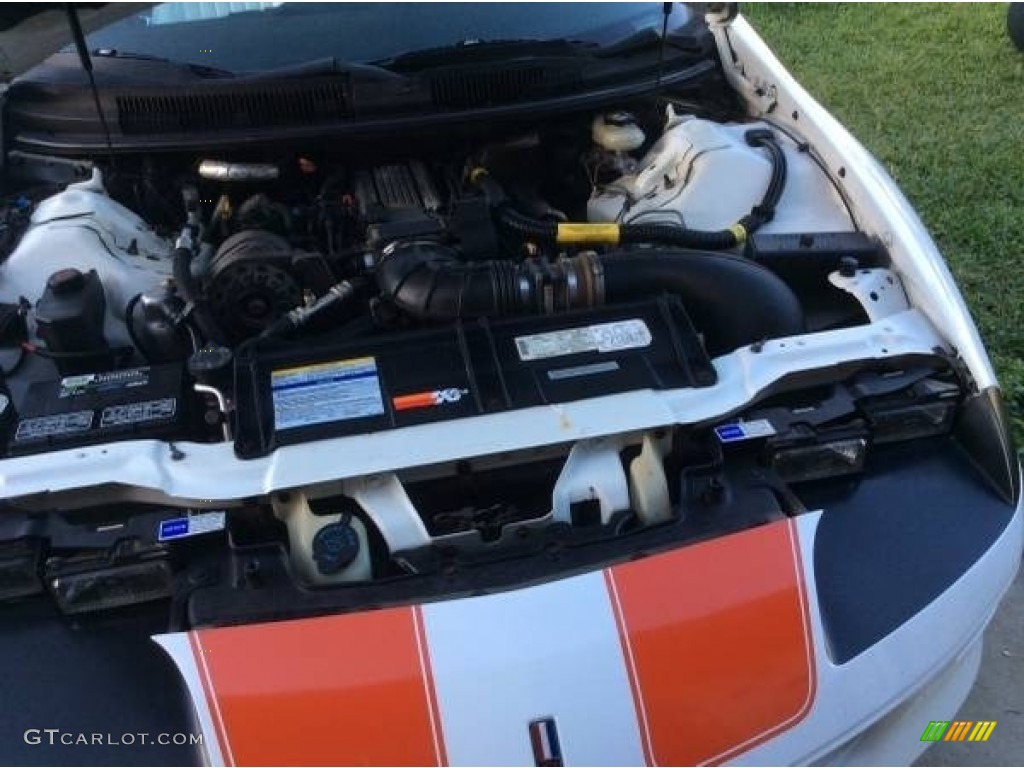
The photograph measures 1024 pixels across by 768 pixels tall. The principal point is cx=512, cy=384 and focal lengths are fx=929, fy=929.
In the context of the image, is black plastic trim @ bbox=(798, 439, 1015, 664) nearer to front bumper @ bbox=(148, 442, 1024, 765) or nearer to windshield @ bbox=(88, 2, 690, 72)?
front bumper @ bbox=(148, 442, 1024, 765)

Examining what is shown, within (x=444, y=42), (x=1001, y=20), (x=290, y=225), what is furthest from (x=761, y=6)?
(x=290, y=225)

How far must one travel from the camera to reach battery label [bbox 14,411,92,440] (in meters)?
1.63

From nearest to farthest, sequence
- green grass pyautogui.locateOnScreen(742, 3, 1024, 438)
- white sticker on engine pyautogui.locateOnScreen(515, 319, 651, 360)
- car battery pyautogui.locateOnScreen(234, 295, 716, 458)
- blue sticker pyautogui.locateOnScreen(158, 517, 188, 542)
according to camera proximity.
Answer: blue sticker pyautogui.locateOnScreen(158, 517, 188, 542) → car battery pyautogui.locateOnScreen(234, 295, 716, 458) → white sticker on engine pyautogui.locateOnScreen(515, 319, 651, 360) → green grass pyautogui.locateOnScreen(742, 3, 1024, 438)

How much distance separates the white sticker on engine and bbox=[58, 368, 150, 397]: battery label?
2.39 feet

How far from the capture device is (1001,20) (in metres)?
6.38

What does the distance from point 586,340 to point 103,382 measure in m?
0.92

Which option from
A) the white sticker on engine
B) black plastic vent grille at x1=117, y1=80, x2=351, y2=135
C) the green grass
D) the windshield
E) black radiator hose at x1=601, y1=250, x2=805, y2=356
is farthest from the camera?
the green grass

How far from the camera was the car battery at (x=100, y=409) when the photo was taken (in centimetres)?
163

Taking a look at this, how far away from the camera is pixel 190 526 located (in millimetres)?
1533

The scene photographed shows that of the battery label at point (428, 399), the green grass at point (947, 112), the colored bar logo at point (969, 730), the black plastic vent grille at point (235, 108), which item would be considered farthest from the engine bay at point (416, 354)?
the green grass at point (947, 112)

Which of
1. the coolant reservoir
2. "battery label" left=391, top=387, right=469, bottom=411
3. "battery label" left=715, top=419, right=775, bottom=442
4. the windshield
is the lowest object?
"battery label" left=715, top=419, right=775, bottom=442

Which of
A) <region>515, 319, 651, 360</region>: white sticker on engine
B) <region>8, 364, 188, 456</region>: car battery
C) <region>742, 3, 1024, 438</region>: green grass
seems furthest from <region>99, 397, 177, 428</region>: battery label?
<region>742, 3, 1024, 438</region>: green grass
